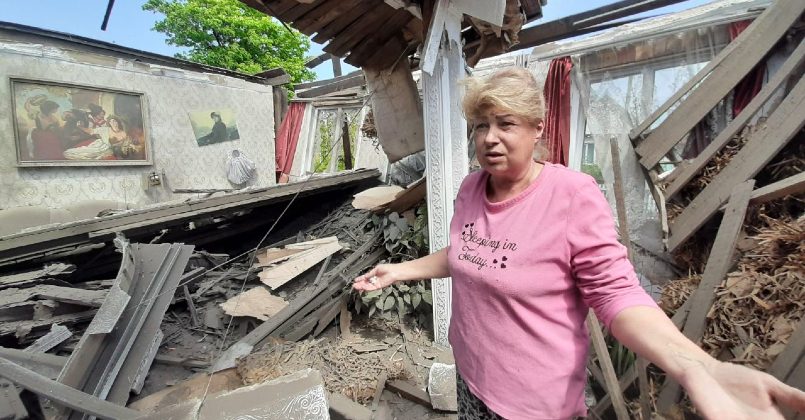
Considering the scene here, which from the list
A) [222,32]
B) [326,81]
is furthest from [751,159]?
[222,32]

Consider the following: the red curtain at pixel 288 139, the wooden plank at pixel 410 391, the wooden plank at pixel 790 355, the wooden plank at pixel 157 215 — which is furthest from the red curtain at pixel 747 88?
the red curtain at pixel 288 139

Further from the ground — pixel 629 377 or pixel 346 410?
pixel 629 377

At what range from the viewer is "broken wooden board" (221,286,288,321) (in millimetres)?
3822

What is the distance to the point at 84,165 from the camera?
705cm

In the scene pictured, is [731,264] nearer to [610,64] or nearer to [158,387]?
[610,64]

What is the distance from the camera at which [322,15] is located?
3.20 m

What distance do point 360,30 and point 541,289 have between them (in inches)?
133

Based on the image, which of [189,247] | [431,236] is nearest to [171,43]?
[189,247]

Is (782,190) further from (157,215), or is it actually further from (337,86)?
(337,86)

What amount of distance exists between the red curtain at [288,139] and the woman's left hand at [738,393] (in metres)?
10.8

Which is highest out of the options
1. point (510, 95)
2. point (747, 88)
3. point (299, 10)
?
point (299, 10)

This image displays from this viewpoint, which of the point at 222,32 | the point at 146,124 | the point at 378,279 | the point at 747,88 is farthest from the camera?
the point at 222,32

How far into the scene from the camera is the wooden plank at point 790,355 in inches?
78.7

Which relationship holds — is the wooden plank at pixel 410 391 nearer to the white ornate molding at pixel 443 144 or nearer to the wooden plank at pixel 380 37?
the white ornate molding at pixel 443 144
